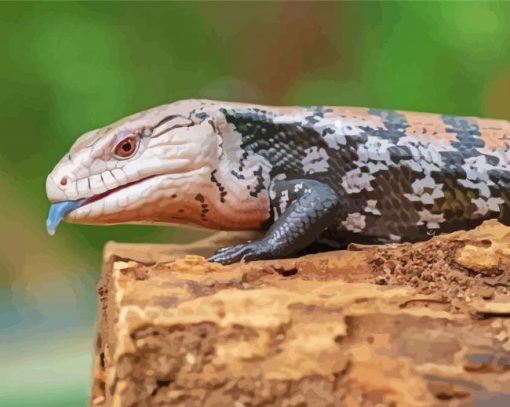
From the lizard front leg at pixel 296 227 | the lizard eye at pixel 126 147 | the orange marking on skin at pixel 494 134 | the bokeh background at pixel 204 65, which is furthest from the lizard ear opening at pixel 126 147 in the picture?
the bokeh background at pixel 204 65

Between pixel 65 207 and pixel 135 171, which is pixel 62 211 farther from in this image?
pixel 135 171

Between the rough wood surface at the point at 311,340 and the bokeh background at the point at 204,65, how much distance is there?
6.26ft

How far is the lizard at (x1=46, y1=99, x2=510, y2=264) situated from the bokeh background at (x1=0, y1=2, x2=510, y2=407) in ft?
3.92

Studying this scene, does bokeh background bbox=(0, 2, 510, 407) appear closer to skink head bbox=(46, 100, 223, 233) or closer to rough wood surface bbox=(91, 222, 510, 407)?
skink head bbox=(46, 100, 223, 233)

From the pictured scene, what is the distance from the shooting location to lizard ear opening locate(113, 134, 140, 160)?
7.48 ft

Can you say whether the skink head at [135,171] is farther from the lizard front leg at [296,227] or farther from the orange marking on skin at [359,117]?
the orange marking on skin at [359,117]

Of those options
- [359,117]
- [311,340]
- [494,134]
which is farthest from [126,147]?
[494,134]

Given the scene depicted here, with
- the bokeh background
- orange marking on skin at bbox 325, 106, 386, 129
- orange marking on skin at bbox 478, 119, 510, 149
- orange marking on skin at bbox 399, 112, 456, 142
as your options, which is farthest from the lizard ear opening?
the bokeh background

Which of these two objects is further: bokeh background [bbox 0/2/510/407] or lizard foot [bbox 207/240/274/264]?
bokeh background [bbox 0/2/510/407]

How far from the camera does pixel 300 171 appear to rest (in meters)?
2.44

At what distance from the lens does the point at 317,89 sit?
370cm

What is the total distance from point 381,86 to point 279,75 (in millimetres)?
501

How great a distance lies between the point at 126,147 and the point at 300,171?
559mm

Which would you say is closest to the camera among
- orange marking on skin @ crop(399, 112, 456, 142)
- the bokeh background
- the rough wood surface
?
the rough wood surface
